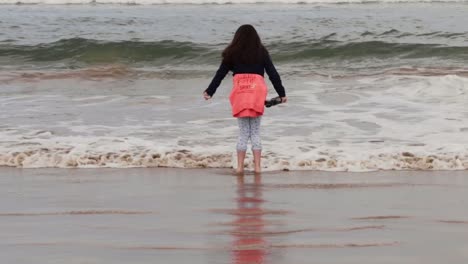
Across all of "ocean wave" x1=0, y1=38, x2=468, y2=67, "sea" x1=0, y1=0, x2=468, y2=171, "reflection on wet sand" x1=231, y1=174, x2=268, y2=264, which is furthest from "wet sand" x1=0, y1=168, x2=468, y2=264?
"ocean wave" x1=0, y1=38, x2=468, y2=67

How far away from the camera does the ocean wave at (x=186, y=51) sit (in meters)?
20.6

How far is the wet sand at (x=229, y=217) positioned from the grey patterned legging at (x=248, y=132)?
335mm

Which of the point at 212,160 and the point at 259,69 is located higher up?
the point at 259,69

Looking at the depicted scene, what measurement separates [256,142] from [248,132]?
0.51 ft

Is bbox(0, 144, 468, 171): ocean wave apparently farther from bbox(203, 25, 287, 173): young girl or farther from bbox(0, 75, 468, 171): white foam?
bbox(203, 25, 287, 173): young girl

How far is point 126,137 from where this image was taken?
34.5 ft

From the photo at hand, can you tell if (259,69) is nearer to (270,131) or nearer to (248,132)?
(248,132)

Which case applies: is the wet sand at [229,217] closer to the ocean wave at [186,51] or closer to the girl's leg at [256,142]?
the girl's leg at [256,142]

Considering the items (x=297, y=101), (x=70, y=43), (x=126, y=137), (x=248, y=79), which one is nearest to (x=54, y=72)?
(x=70, y=43)

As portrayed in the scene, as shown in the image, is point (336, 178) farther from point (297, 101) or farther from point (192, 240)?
point (297, 101)

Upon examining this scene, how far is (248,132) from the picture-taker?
9.16 meters

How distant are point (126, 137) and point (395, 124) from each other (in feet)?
9.68

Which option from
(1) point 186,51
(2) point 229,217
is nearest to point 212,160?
(2) point 229,217

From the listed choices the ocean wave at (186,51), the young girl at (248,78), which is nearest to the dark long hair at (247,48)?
the young girl at (248,78)
